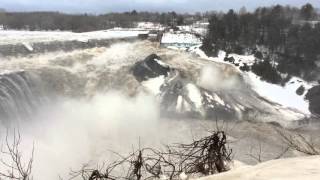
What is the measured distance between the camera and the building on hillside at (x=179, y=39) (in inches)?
1892

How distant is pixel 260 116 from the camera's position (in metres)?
31.5

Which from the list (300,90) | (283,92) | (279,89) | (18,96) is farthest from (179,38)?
(18,96)

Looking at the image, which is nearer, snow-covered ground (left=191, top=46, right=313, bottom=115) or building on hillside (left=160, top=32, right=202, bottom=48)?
snow-covered ground (left=191, top=46, right=313, bottom=115)

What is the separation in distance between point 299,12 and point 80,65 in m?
54.8

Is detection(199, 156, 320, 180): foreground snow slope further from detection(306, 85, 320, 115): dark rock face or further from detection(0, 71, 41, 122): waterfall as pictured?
detection(306, 85, 320, 115): dark rock face

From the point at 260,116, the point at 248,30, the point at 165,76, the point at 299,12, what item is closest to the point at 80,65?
the point at 165,76

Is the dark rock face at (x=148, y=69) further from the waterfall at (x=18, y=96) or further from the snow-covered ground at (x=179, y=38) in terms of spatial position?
the snow-covered ground at (x=179, y=38)

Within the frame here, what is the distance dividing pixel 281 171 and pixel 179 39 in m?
47.9

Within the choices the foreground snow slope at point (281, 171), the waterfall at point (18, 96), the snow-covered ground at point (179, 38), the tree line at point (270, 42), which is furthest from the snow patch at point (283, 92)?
the foreground snow slope at point (281, 171)

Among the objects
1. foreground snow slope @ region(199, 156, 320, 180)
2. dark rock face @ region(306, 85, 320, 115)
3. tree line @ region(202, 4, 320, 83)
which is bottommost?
dark rock face @ region(306, 85, 320, 115)

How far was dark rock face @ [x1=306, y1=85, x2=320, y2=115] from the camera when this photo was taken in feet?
119

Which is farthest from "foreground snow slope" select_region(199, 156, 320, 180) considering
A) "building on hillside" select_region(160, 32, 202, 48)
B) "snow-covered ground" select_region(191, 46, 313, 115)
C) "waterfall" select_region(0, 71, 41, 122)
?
"building on hillside" select_region(160, 32, 202, 48)

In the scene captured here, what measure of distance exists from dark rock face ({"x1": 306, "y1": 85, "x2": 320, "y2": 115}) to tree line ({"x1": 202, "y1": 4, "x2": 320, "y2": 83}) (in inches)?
144

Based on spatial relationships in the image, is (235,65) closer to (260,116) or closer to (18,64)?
(260,116)
